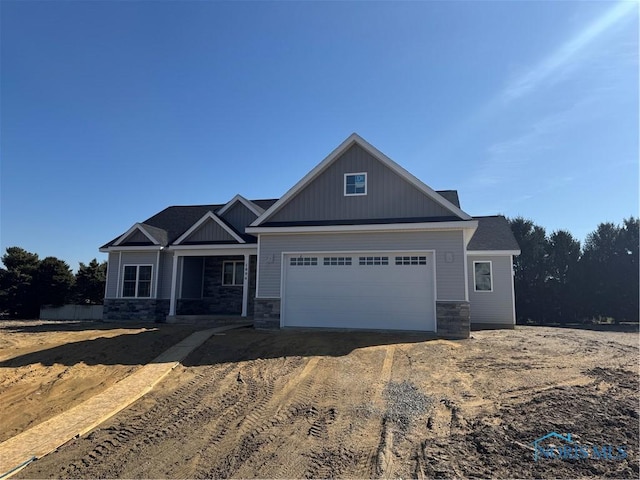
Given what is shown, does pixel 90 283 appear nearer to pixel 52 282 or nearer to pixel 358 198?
pixel 52 282

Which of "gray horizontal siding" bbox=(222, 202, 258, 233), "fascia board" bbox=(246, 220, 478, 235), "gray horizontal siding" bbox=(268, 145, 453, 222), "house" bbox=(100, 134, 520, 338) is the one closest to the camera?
"fascia board" bbox=(246, 220, 478, 235)

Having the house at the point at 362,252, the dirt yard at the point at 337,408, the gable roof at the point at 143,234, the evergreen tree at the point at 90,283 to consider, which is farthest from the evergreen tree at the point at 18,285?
the house at the point at 362,252

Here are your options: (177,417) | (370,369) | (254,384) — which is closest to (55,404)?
(177,417)

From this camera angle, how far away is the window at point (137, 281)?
18062 mm

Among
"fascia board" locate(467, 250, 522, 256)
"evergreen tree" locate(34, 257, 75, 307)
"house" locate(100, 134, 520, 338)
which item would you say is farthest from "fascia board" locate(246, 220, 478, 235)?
"evergreen tree" locate(34, 257, 75, 307)

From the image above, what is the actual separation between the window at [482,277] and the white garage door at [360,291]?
621 cm

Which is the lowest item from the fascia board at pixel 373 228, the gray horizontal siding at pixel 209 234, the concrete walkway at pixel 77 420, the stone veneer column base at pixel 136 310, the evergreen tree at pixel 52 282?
the concrete walkway at pixel 77 420

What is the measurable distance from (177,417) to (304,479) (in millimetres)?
2769

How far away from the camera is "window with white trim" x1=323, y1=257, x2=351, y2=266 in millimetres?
13000

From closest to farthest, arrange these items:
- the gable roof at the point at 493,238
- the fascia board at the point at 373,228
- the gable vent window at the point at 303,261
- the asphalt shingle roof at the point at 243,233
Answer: the fascia board at the point at 373,228, the gable vent window at the point at 303,261, the gable roof at the point at 493,238, the asphalt shingle roof at the point at 243,233

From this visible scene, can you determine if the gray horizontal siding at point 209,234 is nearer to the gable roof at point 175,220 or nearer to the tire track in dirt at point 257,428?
the gable roof at point 175,220

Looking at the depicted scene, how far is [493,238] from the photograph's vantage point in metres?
18.1

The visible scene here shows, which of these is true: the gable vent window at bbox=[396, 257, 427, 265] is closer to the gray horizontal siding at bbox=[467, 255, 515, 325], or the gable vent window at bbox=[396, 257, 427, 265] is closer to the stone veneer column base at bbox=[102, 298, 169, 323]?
the gray horizontal siding at bbox=[467, 255, 515, 325]

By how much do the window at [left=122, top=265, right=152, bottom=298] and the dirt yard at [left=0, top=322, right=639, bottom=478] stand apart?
23.7ft
